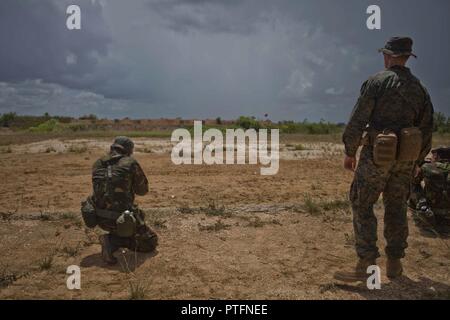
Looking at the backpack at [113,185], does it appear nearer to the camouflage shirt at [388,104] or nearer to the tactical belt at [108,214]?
the tactical belt at [108,214]

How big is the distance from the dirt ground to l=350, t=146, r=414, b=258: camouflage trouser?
1.32 feet

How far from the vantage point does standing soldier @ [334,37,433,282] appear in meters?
3.91

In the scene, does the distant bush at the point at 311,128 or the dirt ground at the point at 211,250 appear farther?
the distant bush at the point at 311,128

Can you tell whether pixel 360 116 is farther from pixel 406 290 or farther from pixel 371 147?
pixel 406 290

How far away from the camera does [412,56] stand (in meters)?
4.08

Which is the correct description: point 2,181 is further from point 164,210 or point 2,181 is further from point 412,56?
point 412,56

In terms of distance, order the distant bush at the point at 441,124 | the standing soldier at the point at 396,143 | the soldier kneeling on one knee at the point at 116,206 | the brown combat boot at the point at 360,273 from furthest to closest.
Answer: the distant bush at the point at 441,124
the soldier kneeling on one knee at the point at 116,206
the brown combat boot at the point at 360,273
the standing soldier at the point at 396,143

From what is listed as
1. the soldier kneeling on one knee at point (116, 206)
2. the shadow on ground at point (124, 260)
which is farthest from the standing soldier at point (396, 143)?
the soldier kneeling on one knee at point (116, 206)

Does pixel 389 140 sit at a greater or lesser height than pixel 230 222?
greater

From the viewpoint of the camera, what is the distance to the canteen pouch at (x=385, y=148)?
3.79 metres

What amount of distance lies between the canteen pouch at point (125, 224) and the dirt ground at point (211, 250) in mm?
364
